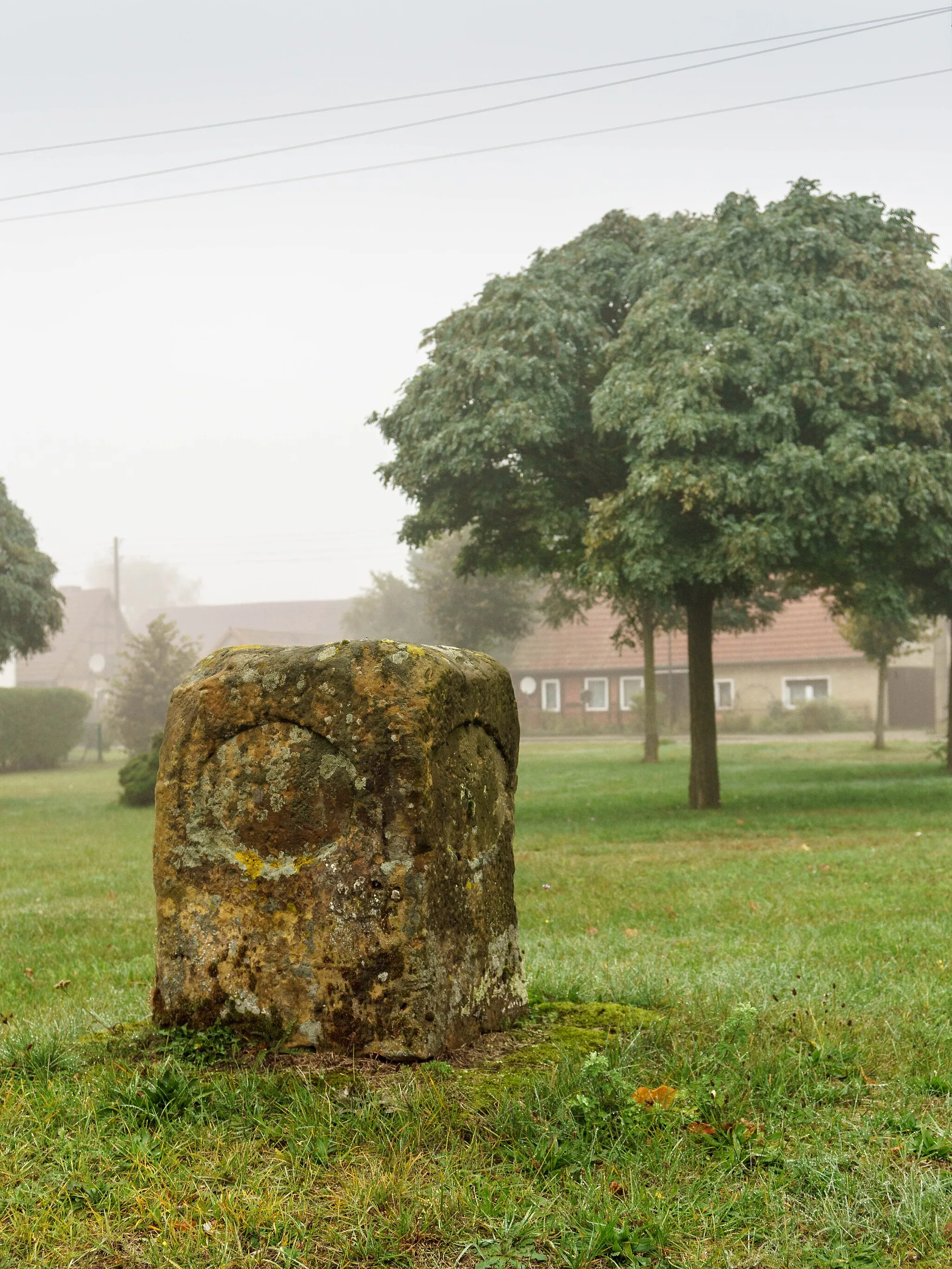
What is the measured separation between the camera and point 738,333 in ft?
45.6

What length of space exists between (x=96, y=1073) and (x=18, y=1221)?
887mm

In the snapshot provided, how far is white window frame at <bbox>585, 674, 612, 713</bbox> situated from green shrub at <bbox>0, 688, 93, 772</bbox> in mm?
23882

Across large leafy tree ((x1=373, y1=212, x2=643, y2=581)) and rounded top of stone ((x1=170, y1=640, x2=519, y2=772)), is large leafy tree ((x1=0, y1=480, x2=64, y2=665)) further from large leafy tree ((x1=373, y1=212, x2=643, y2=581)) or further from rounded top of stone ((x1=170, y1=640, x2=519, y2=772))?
rounded top of stone ((x1=170, y1=640, x2=519, y2=772))

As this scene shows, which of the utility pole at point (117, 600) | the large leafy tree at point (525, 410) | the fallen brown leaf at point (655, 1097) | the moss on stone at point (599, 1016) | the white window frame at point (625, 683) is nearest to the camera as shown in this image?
the fallen brown leaf at point (655, 1097)

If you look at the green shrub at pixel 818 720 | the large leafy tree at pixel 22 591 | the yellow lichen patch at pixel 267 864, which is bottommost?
the green shrub at pixel 818 720

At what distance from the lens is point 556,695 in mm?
54906

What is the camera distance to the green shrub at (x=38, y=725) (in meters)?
36.7

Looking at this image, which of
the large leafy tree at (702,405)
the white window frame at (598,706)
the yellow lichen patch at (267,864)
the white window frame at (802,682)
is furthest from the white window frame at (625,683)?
the yellow lichen patch at (267,864)

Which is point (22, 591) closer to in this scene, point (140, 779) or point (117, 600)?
point (140, 779)

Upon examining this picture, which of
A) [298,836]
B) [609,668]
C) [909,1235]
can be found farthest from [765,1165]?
[609,668]

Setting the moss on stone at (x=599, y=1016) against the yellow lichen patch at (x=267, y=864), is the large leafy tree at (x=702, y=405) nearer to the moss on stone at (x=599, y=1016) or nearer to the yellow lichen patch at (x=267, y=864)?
the moss on stone at (x=599, y=1016)

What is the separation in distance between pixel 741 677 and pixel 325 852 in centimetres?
4728

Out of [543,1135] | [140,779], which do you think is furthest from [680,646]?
[543,1135]

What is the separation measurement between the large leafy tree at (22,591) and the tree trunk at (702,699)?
13072 mm
